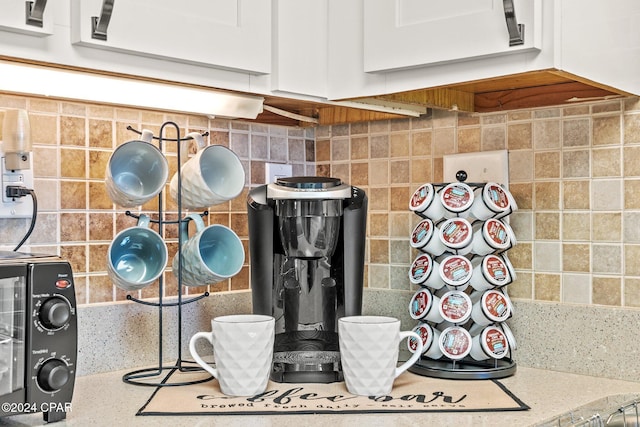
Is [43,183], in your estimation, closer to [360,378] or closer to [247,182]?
[247,182]

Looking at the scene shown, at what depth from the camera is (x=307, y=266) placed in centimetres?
141

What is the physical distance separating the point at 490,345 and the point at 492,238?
19cm

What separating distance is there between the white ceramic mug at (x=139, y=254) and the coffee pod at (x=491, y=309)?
0.56 metres

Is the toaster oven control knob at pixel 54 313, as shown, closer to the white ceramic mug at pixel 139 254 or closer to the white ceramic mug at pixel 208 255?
the white ceramic mug at pixel 139 254

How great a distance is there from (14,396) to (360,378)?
52 centimetres

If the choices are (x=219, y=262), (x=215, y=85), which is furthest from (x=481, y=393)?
(x=215, y=85)

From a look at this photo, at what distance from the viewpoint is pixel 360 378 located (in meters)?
1.27

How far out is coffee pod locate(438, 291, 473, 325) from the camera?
1.39 metres

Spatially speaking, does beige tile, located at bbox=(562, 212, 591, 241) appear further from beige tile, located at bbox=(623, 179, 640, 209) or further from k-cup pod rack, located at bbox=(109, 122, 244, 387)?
k-cup pod rack, located at bbox=(109, 122, 244, 387)

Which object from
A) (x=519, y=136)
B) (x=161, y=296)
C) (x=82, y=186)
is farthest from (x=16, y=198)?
(x=519, y=136)

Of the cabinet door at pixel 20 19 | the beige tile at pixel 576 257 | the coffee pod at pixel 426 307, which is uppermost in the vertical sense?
the cabinet door at pixel 20 19

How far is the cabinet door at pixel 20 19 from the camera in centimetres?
100

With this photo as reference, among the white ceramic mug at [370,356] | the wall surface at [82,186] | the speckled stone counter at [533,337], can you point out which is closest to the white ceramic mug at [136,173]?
the wall surface at [82,186]

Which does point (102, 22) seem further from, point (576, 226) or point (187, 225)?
point (576, 226)
